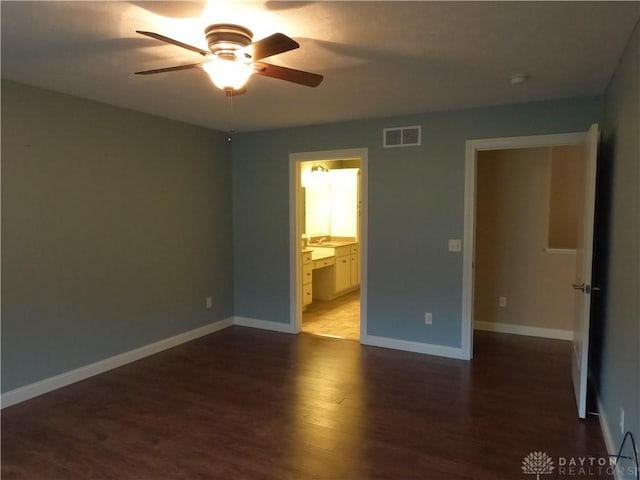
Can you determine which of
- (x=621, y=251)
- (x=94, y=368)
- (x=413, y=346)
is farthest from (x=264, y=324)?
(x=621, y=251)

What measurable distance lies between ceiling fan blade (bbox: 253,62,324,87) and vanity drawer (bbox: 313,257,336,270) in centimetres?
417

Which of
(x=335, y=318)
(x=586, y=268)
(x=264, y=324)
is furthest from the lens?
(x=335, y=318)

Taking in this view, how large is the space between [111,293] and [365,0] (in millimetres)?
3203

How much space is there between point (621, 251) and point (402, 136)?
2316 millimetres

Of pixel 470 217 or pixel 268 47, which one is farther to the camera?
pixel 470 217

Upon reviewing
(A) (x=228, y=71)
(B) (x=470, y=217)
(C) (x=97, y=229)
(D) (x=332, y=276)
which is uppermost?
(A) (x=228, y=71)

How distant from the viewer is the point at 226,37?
2.03 meters

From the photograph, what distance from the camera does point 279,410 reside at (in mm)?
3084

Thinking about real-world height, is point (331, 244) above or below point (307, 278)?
above

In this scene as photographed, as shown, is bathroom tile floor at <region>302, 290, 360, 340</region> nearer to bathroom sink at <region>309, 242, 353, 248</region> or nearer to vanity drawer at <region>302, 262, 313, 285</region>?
vanity drawer at <region>302, 262, 313, 285</region>

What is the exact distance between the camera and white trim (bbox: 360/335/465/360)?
4180mm

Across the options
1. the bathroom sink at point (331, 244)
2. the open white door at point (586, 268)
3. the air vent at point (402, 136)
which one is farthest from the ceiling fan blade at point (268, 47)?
the bathroom sink at point (331, 244)

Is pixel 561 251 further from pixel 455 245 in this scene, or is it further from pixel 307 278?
pixel 307 278

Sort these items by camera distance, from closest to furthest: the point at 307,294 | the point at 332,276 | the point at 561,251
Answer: the point at 561,251 < the point at 307,294 < the point at 332,276
